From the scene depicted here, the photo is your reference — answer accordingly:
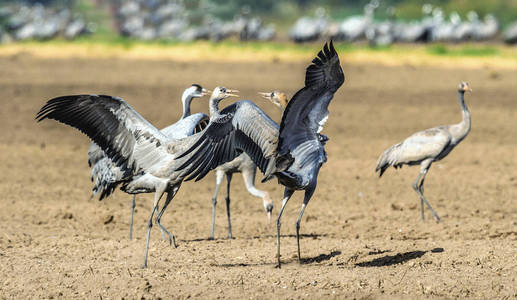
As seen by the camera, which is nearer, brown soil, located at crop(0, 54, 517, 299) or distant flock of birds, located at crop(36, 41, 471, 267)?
brown soil, located at crop(0, 54, 517, 299)

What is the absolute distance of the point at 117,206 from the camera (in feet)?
37.8

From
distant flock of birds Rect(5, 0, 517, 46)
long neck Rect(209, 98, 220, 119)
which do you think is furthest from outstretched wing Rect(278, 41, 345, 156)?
distant flock of birds Rect(5, 0, 517, 46)

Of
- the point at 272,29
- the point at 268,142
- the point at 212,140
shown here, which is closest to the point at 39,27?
the point at 272,29

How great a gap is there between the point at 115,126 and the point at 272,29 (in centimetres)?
4638

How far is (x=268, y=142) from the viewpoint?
8016mm

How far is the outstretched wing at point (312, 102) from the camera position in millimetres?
7261

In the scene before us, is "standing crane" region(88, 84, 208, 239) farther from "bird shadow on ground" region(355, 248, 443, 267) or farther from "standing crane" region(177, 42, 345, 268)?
"bird shadow on ground" region(355, 248, 443, 267)

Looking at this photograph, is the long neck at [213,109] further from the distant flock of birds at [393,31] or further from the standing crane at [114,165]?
the distant flock of birds at [393,31]

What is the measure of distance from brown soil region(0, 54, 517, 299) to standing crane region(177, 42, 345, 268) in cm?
92

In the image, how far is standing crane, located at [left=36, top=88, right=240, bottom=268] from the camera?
26.9 ft

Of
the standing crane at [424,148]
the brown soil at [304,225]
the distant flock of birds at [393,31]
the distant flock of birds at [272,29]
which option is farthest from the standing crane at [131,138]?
the distant flock of birds at [393,31]

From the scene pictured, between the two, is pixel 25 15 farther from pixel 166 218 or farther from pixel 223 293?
pixel 223 293

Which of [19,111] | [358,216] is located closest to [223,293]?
[358,216]

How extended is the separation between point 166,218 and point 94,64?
22.1m
